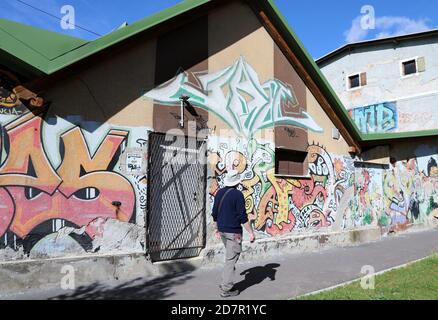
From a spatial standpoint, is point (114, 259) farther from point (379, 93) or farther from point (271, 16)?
point (379, 93)

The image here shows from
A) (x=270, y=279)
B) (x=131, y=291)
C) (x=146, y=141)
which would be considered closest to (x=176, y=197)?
(x=146, y=141)

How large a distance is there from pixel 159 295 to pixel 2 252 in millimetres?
2441

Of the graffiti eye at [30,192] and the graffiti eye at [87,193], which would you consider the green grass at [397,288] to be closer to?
the graffiti eye at [87,193]

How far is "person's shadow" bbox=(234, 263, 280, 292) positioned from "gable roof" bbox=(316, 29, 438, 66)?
20.1 meters

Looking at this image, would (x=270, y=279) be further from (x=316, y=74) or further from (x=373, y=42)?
(x=373, y=42)

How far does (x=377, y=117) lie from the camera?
24984mm

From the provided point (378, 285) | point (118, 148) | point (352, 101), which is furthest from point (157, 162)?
point (352, 101)

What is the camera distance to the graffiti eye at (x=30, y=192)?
640cm

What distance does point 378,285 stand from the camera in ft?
21.4

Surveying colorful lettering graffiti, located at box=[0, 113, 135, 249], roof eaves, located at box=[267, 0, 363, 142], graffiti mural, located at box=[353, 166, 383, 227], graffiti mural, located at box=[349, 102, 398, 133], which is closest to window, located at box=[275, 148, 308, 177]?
roof eaves, located at box=[267, 0, 363, 142]

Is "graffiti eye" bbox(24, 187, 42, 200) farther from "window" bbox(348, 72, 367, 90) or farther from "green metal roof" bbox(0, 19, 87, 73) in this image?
"window" bbox(348, 72, 367, 90)

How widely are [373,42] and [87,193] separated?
2316 cm

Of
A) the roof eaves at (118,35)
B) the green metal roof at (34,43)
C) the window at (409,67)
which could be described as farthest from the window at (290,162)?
the window at (409,67)

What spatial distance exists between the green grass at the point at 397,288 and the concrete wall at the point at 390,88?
1731cm
